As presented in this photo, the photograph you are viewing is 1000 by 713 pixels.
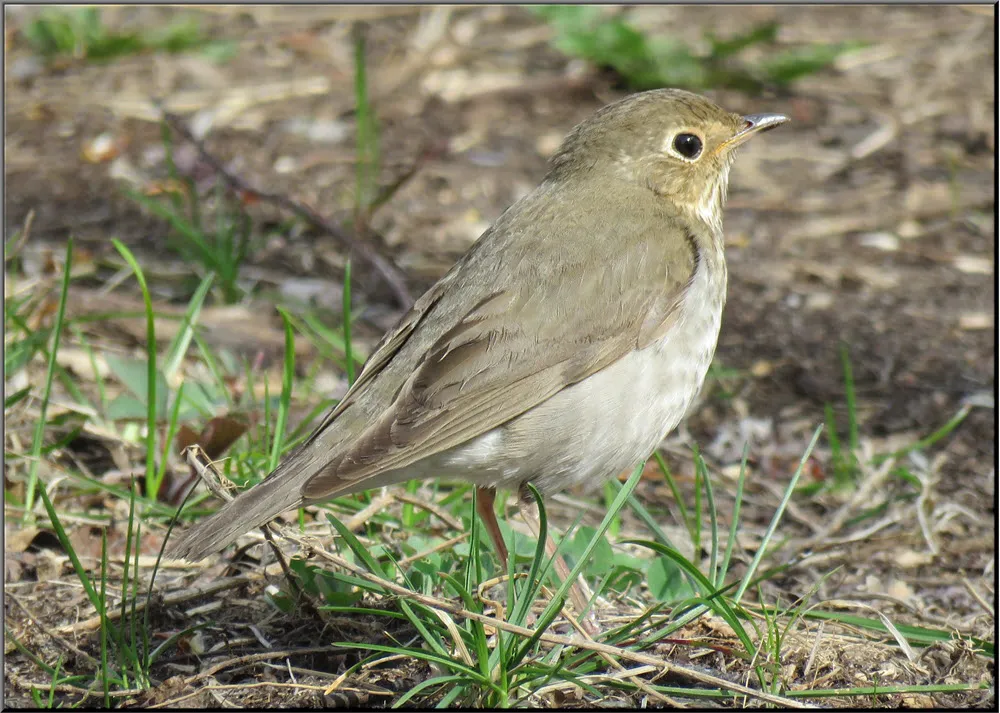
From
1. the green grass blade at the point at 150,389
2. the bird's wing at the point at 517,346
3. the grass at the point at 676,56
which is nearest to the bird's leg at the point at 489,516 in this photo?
the bird's wing at the point at 517,346

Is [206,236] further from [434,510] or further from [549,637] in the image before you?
[549,637]

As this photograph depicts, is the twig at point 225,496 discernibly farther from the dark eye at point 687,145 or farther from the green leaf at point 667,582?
the dark eye at point 687,145

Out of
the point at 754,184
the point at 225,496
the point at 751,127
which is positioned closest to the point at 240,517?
the point at 225,496

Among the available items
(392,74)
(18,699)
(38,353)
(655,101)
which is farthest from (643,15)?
(18,699)

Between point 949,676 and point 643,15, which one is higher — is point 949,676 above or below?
below

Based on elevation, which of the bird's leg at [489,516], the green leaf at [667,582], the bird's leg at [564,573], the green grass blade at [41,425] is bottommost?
the green leaf at [667,582]

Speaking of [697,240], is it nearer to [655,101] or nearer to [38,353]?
[655,101]
